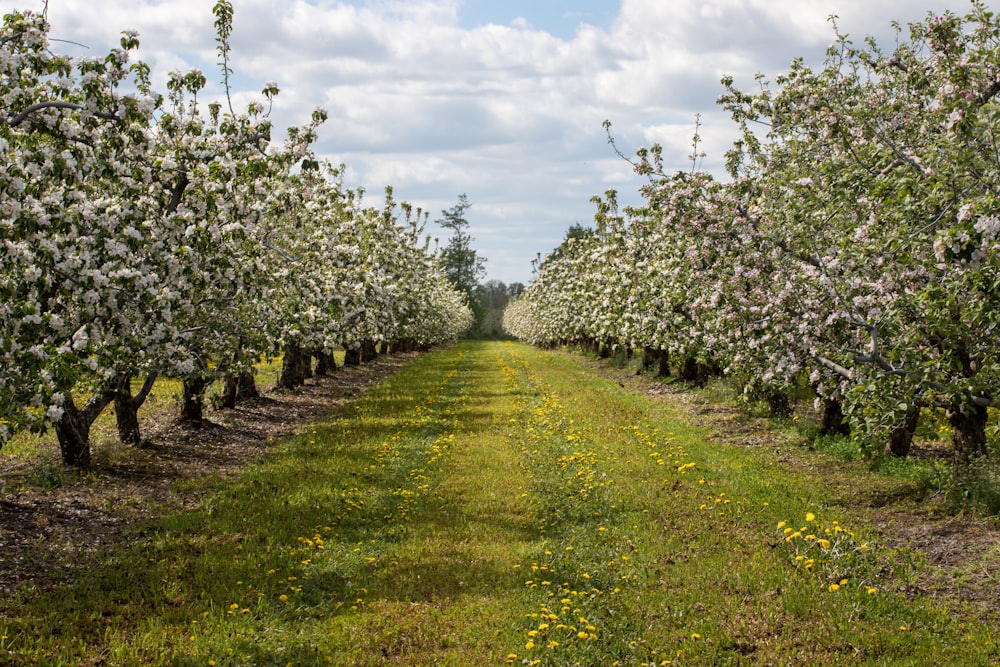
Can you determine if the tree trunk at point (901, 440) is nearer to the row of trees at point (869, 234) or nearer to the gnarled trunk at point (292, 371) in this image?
the row of trees at point (869, 234)


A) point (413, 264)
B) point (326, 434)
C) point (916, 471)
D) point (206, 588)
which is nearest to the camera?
point (206, 588)

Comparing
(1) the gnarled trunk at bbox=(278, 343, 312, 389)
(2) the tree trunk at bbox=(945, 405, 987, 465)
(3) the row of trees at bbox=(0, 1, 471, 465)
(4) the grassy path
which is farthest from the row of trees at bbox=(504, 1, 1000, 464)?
(1) the gnarled trunk at bbox=(278, 343, 312, 389)

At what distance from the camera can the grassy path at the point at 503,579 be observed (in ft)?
25.3

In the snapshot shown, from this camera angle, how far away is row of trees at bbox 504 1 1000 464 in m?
9.48

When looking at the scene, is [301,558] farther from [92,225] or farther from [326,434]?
[326,434]

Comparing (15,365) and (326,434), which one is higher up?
(15,365)

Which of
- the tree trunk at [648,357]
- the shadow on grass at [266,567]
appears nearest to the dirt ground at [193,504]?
the shadow on grass at [266,567]

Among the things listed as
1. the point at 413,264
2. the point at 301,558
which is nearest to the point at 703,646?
the point at 301,558

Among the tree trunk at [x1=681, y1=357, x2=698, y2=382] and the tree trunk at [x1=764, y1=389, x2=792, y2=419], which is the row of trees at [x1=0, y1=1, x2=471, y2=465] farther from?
the tree trunk at [x1=681, y1=357, x2=698, y2=382]

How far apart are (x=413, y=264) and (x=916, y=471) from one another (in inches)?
1295

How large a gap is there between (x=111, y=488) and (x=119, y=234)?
4.54 metres

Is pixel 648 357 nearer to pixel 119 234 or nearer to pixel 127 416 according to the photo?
pixel 127 416

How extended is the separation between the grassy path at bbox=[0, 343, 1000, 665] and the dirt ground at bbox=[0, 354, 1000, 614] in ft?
1.63

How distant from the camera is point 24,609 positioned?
28.4ft
